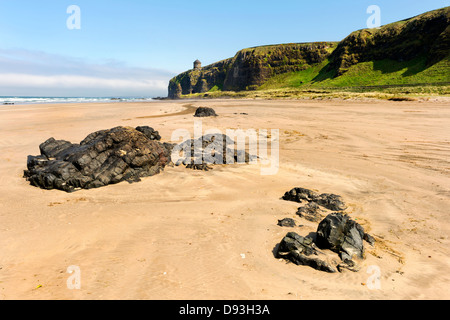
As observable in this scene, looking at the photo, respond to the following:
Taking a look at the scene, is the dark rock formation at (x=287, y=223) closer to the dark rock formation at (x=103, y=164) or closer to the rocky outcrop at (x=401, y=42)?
the dark rock formation at (x=103, y=164)

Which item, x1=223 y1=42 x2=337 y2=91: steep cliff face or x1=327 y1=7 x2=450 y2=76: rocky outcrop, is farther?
x1=223 y1=42 x2=337 y2=91: steep cliff face

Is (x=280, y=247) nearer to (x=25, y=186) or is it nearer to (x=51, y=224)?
(x=51, y=224)

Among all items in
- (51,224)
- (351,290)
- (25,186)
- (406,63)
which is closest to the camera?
(351,290)

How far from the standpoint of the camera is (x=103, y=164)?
27.9 ft

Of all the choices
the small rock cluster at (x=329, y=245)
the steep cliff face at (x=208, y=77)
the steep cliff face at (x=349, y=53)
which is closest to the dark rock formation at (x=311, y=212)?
the small rock cluster at (x=329, y=245)

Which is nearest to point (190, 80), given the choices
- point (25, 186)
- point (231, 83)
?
point (231, 83)

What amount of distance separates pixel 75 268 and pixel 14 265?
1148 millimetres

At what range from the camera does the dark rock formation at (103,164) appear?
7.80 metres

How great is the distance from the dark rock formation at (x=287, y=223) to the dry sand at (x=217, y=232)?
0.16 meters

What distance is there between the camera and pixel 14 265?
429 cm

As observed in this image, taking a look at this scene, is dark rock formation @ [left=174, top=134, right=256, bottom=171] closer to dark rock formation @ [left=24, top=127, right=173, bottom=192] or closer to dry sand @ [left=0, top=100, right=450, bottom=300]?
dry sand @ [left=0, top=100, right=450, bottom=300]

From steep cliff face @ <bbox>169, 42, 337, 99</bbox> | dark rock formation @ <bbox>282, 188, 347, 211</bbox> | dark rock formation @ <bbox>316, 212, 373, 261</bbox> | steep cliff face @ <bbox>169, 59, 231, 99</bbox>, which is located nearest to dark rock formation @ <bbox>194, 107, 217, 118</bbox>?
dark rock formation @ <bbox>282, 188, 347, 211</bbox>

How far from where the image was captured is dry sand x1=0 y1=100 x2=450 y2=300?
3.76m

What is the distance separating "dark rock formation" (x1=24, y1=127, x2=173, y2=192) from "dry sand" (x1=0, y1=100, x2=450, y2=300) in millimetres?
414
